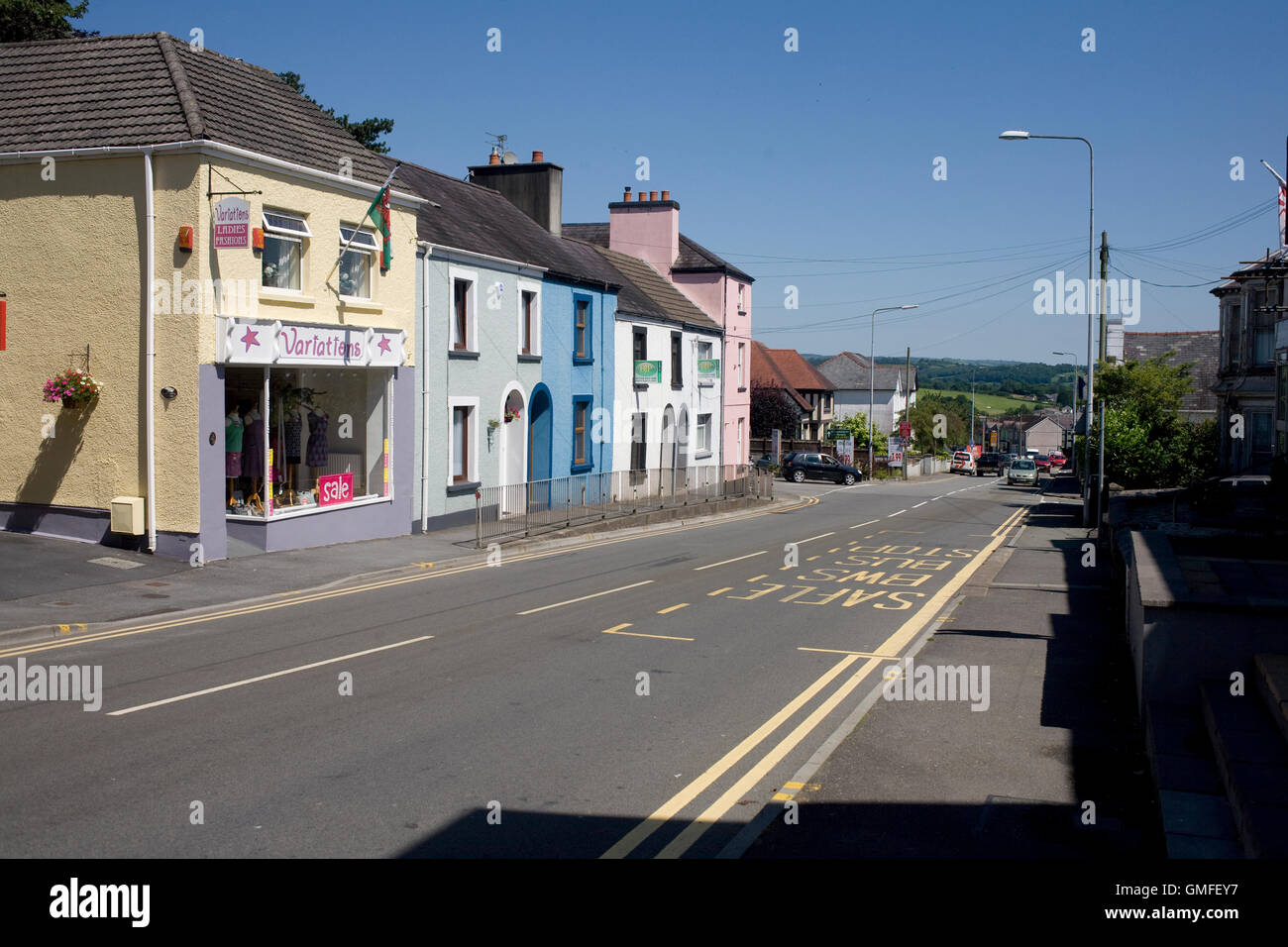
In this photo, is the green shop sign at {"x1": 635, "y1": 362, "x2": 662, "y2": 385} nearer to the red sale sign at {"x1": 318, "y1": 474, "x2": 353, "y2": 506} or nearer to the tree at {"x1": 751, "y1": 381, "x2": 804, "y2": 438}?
the red sale sign at {"x1": 318, "y1": 474, "x2": 353, "y2": 506}

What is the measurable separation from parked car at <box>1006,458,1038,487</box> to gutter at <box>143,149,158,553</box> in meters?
57.3

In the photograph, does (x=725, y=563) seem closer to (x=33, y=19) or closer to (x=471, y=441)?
(x=471, y=441)

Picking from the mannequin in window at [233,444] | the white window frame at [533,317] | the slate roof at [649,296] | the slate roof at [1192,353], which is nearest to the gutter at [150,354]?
the mannequin in window at [233,444]

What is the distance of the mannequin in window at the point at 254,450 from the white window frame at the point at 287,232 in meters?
2.26

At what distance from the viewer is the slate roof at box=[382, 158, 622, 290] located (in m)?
25.2

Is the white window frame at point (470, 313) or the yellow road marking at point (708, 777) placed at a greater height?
the white window frame at point (470, 313)

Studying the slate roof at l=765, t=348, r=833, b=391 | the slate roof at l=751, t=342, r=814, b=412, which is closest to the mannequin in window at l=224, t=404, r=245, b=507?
the slate roof at l=751, t=342, r=814, b=412

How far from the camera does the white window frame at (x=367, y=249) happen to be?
813 inches

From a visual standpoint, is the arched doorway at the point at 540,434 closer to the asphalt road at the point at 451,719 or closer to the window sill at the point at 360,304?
the window sill at the point at 360,304

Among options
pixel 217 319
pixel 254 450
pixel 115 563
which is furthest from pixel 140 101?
pixel 115 563

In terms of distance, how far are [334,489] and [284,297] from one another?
13.5 feet
